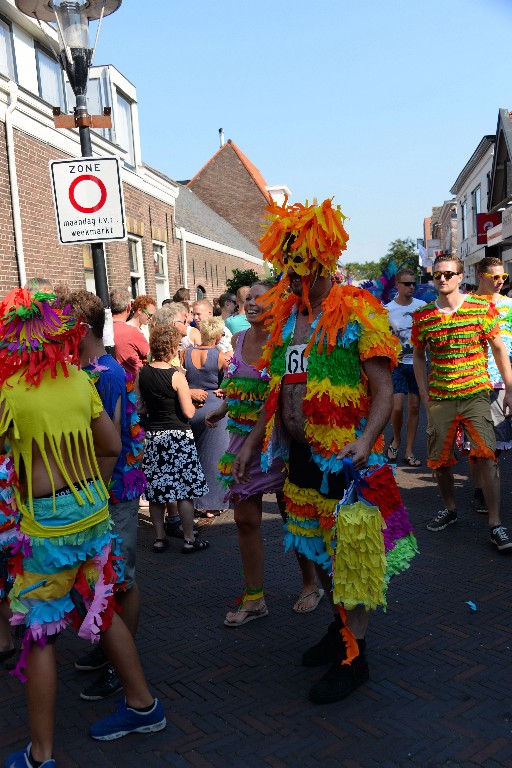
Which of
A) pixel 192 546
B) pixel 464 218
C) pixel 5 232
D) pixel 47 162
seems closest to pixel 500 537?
pixel 192 546

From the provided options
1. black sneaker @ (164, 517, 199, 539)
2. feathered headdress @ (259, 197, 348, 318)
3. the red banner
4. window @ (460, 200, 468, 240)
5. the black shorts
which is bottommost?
black sneaker @ (164, 517, 199, 539)

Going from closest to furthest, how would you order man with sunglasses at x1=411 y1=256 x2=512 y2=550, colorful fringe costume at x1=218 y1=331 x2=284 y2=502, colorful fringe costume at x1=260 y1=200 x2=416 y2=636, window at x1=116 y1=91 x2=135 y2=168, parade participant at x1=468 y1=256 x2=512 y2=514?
colorful fringe costume at x1=260 y1=200 x2=416 y2=636
colorful fringe costume at x1=218 y1=331 x2=284 y2=502
man with sunglasses at x1=411 y1=256 x2=512 y2=550
parade participant at x1=468 y1=256 x2=512 y2=514
window at x1=116 y1=91 x2=135 y2=168

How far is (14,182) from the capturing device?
29.0 ft

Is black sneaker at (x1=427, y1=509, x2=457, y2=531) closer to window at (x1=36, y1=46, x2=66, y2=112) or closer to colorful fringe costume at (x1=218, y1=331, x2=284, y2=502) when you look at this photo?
colorful fringe costume at (x1=218, y1=331, x2=284, y2=502)

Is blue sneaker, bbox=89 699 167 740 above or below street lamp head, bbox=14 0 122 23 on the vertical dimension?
below

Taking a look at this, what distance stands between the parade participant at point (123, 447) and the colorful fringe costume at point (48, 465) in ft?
1.08

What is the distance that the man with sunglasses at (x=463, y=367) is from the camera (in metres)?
4.91

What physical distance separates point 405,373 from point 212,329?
8.80 feet

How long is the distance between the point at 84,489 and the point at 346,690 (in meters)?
1.47

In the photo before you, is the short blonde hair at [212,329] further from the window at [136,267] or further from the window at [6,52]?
the window at [136,267]

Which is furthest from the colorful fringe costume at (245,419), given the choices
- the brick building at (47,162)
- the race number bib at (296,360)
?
the brick building at (47,162)

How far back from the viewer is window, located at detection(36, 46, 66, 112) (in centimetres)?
1012

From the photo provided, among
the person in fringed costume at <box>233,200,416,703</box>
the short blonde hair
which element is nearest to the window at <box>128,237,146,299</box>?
the short blonde hair

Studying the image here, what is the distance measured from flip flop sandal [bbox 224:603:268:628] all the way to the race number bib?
58.7 inches
